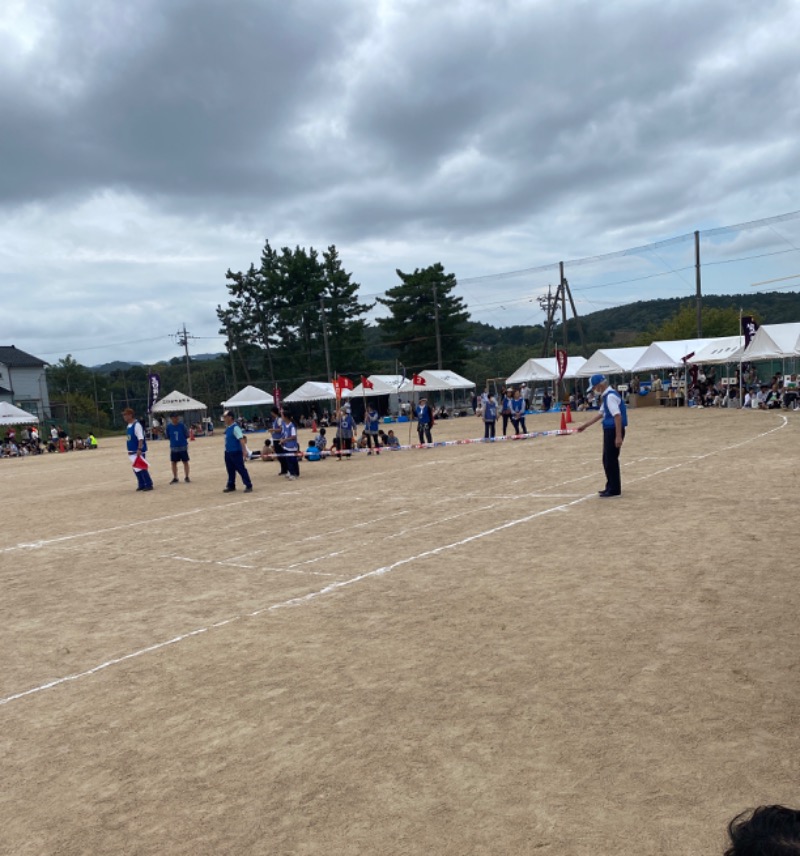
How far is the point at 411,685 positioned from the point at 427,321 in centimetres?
6334

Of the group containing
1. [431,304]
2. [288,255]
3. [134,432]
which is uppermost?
[288,255]

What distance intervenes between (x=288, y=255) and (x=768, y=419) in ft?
180

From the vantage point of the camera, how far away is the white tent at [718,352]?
36.1m

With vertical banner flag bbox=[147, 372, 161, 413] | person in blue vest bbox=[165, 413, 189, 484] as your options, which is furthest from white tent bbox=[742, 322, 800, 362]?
vertical banner flag bbox=[147, 372, 161, 413]

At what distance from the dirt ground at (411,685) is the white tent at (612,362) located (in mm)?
34198

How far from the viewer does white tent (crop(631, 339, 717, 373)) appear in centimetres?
4025

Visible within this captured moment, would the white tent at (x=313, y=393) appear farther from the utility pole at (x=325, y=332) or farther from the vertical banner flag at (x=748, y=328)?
the vertical banner flag at (x=748, y=328)

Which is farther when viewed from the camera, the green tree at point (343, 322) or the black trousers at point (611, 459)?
the green tree at point (343, 322)

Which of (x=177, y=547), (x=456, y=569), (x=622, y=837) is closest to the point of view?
(x=622, y=837)

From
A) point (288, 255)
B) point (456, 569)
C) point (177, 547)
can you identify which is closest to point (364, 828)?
point (456, 569)

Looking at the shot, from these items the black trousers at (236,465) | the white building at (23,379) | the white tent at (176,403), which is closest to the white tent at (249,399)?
the white tent at (176,403)

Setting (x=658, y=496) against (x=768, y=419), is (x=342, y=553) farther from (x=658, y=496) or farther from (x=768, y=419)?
(x=768, y=419)

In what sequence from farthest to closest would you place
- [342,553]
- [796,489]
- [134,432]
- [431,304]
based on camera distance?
[431,304] < [134,432] < [796,489] < [342,553]

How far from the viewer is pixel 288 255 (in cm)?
7300
